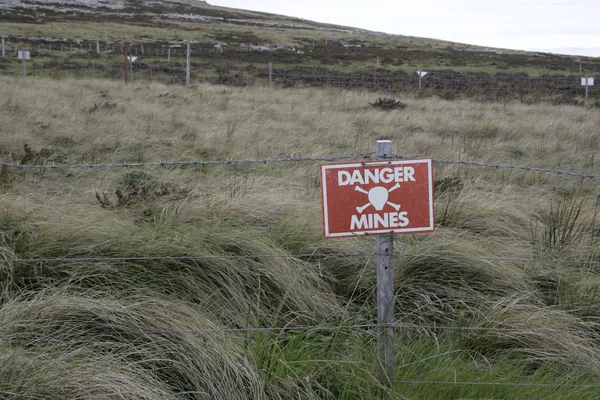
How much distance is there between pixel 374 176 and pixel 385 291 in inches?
19.3

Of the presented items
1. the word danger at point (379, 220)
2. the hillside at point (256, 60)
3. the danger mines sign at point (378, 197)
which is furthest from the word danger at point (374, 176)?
the hillside at point (256, 60)

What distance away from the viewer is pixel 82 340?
2.79 metres

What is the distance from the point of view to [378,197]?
8.41ft

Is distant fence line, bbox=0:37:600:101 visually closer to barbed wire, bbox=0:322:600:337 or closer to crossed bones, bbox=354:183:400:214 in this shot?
barbed wire, bbox=0:322:600:337

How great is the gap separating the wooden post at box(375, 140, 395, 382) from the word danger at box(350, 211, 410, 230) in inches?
2.4

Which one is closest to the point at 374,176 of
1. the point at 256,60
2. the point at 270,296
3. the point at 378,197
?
the point at 378,197

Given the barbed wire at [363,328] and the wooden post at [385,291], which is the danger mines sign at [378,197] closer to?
the wooden post at [385,291]

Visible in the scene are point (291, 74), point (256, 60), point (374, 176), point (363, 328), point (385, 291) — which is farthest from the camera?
point (256, 60)

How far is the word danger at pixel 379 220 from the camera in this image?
2561 mm

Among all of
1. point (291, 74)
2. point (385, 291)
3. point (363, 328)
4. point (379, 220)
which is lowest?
point (363, 328)

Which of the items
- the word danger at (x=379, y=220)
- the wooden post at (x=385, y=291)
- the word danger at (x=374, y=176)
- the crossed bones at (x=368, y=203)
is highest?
the word danger at (x=374, y=176)

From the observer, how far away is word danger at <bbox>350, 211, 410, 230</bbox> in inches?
101

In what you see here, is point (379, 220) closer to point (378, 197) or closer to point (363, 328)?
point (378, 197)

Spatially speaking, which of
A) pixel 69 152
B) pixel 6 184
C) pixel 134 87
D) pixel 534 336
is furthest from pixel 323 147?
pixel 134 87
